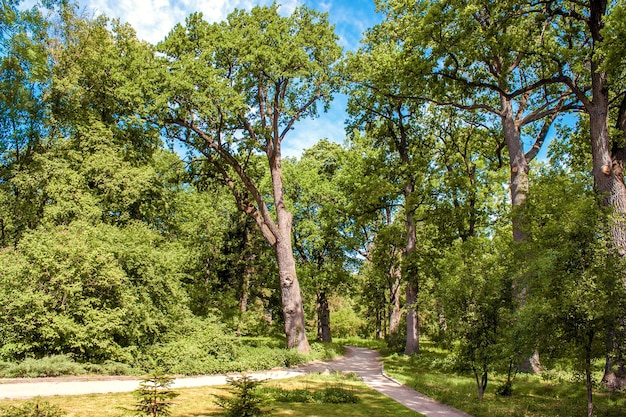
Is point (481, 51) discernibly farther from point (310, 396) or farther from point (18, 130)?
point (18, 130)

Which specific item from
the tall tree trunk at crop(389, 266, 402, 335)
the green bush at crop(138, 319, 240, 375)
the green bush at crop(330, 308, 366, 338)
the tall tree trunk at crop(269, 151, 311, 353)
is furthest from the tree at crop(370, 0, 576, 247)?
the green bush at crop(330, 308, 366, 338)

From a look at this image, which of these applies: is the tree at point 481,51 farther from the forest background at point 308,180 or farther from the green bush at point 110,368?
the green bush at point 110,368

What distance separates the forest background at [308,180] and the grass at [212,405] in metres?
2.58

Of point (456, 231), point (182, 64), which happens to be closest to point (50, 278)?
point (182, 64)

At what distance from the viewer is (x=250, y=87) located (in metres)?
19.5

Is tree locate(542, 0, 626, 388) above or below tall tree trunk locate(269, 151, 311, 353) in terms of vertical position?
above

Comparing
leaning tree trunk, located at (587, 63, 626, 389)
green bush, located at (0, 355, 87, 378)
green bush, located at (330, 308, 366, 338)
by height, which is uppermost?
leaning tree trunk, located at (587, 63, 626, 389)

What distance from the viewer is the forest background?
32.0ft

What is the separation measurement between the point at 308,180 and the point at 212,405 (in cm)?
2083

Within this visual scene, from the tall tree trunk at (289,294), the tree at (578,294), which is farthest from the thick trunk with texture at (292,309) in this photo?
the tree at (578,294)

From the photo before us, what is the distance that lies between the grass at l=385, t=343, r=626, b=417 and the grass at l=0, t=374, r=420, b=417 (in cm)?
186

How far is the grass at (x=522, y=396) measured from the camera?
9199mm

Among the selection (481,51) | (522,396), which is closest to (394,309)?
(522,396)

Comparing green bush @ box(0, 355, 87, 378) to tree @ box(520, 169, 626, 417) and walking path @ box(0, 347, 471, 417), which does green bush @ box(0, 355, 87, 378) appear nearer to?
walking path @ box(0, 347, 471, 417)
